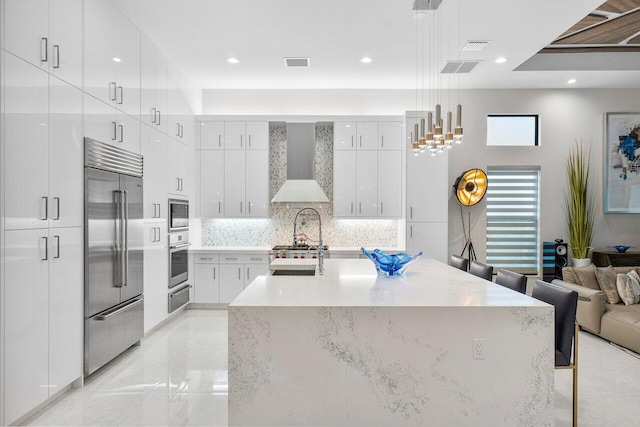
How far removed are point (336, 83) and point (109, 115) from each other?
11.0 feet

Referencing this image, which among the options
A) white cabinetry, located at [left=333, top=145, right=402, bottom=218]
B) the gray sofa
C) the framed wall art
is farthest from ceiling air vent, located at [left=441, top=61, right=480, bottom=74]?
the gray sofa

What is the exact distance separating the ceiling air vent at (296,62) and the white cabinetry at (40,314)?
3.10 metres

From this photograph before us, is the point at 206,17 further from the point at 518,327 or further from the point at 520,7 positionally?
the point at 518,327

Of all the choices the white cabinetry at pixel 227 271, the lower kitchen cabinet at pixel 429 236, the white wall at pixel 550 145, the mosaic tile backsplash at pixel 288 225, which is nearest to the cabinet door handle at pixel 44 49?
the white cabinetry at pixel 227 271

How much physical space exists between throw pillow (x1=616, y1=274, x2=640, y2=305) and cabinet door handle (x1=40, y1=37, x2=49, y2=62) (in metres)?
5.52

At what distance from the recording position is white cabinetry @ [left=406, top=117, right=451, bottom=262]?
589 cm

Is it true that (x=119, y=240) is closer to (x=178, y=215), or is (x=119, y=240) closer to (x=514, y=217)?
(x=178, y=215)

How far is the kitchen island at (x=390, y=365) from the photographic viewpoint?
2.40m

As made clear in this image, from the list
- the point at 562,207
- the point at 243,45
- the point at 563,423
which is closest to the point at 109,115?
the point at 243,45

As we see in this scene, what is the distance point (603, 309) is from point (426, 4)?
3.56 meters

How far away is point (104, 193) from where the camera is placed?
3.60 meters

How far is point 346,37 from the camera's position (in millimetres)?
4426

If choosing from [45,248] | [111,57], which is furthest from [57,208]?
[111,57]

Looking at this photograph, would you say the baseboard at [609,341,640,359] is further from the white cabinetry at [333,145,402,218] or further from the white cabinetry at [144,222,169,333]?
the white cabinetry at [144,222,169,333]
